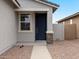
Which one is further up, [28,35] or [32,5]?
[32,5]

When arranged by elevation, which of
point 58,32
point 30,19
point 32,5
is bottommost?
point 58,32

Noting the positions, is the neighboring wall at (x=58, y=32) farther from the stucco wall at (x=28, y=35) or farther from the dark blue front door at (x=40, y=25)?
the stucco wall at (x=28, y=35)

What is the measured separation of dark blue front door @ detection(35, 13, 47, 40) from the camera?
18.5m

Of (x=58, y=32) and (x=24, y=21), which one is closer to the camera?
(x=24, y=21)

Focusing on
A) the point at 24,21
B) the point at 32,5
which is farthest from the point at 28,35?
the point at 32,5

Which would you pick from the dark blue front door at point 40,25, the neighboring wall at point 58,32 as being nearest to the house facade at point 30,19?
the dark blue front door at point 40,25

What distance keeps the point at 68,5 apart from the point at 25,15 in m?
24.7

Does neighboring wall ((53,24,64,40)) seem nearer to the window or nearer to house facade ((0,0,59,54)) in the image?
house facade ((0,0,59,54))

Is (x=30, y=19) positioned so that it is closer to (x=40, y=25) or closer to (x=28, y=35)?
(x=28, y=35)

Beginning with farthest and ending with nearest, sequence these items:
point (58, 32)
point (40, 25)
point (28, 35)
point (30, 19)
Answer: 1. point (58, 32)
2. point (40, 25)
3. point (28, 35)
4. point (30, 19)

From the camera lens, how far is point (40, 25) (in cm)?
1856

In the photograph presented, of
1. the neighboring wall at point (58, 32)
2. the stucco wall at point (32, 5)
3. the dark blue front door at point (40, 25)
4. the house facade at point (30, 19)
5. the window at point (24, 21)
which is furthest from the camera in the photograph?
the neighboring wall at point (58, 32)

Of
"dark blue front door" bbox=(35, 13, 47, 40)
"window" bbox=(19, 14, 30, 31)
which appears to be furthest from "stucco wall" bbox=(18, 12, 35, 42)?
"dark blue front door" bbox=(35, 13, 47, 40)

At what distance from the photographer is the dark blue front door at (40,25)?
18.5 m
